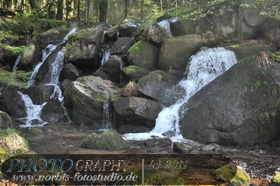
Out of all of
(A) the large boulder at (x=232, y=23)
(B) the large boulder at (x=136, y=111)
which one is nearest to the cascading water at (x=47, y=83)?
(B) the large boulder at (x=136, y=111)

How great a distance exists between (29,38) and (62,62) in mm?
3096

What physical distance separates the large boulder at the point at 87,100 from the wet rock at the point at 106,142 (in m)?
3.21

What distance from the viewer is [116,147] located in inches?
369

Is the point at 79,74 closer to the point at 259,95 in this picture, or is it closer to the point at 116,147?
the point at 116,147

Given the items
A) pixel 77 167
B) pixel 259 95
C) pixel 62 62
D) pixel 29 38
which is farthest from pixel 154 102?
pixel 29 38

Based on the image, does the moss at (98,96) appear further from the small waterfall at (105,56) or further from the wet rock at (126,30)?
the wet rock at (126,30)

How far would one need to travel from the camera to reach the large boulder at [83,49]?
1653 centimetres

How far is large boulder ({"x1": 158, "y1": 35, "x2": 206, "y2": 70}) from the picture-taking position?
48.7 feet

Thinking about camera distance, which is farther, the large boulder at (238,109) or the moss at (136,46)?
the moss at (136,46)

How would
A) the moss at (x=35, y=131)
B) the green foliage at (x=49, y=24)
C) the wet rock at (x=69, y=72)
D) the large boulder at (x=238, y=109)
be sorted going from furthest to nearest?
the green foliage at (x=49, y=24) < the wet rock at (x=69, y=72) < the moss at (x=35, y=131) < the large boulder at (x=238, y=109)

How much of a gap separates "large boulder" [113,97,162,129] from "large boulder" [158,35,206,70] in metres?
3.30

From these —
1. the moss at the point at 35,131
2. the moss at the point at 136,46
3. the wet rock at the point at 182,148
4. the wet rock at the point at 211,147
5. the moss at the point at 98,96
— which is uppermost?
the moss at the point at 136,46

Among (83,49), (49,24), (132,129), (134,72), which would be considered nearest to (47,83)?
(83,49)

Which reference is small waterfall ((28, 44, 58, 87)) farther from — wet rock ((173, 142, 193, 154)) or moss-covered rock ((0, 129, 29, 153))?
wet rock ((173, 142, 193, 154))
